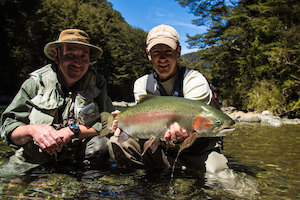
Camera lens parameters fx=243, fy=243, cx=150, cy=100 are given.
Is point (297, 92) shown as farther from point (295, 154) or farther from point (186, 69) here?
point (186, 69)

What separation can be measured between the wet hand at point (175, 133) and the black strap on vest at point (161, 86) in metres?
0.76

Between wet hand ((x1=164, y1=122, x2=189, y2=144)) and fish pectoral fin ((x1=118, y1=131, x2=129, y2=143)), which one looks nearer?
wet hand ((x1=164, y1=122, x2=189, y2=144))

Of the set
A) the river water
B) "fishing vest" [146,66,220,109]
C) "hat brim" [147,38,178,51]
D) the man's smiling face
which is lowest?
the river water

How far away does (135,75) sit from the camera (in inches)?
1799

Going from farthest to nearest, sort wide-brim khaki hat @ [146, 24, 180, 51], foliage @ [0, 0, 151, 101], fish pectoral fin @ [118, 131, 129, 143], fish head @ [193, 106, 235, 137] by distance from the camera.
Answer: foliage @ [0, 0, 151, 101]
wide-brim khaki hat @ [146, 24, 180, 51]
fish pectoral fin @ [118, 131, 129, 143]
fish head @ [193, 106, 235, 137]

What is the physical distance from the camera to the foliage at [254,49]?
14.2 meters

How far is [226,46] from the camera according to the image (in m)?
22.6

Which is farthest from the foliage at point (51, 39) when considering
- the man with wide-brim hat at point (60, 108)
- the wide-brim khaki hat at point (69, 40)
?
the man with wide-brim hat at point (60, 108)

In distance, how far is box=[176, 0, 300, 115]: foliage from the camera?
46.8ft

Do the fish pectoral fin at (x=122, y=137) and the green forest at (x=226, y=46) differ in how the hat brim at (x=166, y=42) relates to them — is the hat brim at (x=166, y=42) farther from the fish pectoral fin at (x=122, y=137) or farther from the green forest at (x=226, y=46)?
the green forest at (x=226, y=46)

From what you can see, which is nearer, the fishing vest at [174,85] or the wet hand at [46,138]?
the wet hand at [46,138]

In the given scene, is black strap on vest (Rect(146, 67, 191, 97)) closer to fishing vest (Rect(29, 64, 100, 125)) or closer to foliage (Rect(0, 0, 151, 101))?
fishing vest (Rect(29, 64, 100, 125))

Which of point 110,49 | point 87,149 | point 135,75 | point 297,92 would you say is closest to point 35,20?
point 110,49

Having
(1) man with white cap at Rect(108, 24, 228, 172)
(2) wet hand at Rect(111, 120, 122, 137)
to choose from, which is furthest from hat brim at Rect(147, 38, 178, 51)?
(2) wet hand at Rect(111, 120, 122, 137)
